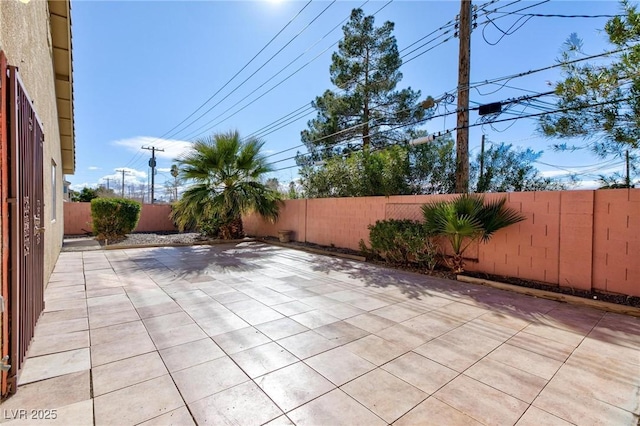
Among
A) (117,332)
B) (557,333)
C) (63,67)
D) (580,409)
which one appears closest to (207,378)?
(117,332)

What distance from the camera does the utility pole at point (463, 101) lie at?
7.01m

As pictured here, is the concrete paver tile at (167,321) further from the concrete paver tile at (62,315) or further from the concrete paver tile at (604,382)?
the concrete paver tile at (604,382)

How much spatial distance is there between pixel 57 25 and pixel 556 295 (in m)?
9.87

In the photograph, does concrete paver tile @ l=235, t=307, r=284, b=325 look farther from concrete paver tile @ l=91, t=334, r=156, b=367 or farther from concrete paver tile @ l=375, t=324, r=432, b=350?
concrete paver tile @ l=375, t=324, r=432, b=350

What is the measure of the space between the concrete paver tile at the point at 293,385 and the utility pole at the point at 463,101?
20.0ft

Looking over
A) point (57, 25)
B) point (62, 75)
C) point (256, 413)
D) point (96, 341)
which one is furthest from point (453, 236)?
point (62, 75)

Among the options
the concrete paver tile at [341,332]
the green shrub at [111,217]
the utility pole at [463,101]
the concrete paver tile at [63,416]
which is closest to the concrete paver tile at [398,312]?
the concrete paver tile at [341,332]

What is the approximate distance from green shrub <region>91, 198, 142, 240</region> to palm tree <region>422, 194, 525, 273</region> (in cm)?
1040

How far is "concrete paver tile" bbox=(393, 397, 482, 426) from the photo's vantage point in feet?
5.86

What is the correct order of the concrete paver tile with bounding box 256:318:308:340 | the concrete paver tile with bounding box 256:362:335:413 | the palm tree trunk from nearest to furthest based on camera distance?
the concrete paver tile with bounding box 256:362:335:413
the concrete paver tile with bounding box 256:318:308:340
the palm tree trunk

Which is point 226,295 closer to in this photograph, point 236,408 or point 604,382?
point 236,408

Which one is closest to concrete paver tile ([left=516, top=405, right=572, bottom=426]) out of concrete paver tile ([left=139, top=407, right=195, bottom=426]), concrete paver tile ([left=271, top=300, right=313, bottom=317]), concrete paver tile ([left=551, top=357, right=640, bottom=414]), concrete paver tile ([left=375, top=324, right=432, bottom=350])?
concrete paver tile ([left=551, top=357, right=640, bottom=414])

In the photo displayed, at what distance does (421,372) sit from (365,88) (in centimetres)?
1285

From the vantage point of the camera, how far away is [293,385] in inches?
85.0
